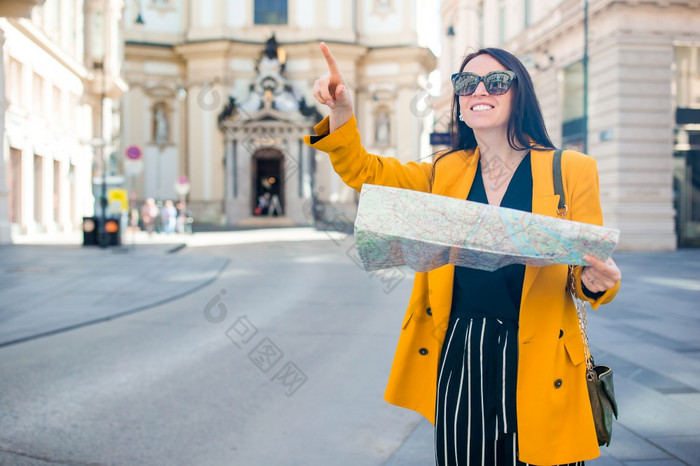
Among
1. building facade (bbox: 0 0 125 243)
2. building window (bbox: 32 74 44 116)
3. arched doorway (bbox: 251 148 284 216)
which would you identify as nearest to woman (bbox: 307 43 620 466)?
building facade (bbox: 0 0 125 243)

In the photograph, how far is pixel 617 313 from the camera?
30.5 ft

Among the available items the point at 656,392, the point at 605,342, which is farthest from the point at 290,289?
the point at 656,392

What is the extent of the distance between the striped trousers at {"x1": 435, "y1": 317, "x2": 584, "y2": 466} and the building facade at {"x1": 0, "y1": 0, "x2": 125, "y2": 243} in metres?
18.9

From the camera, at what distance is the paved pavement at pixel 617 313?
13.9 ft

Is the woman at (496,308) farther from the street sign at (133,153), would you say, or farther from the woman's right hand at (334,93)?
the street sign at (133,153)

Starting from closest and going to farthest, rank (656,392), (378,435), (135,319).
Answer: (378,435) → (656,392) → (135,319)

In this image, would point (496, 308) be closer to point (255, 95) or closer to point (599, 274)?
point (599, 274)

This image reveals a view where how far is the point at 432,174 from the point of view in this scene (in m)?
2.46

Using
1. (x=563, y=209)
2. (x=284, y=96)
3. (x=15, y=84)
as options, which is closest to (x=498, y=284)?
(x=563, y=209)

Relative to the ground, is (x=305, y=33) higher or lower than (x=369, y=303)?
higher

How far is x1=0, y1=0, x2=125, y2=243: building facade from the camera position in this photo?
949 inches

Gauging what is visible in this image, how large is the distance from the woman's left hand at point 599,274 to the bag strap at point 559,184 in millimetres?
252

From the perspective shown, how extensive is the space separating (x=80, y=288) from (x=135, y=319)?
132 inches

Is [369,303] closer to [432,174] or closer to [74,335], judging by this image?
[74,335]
